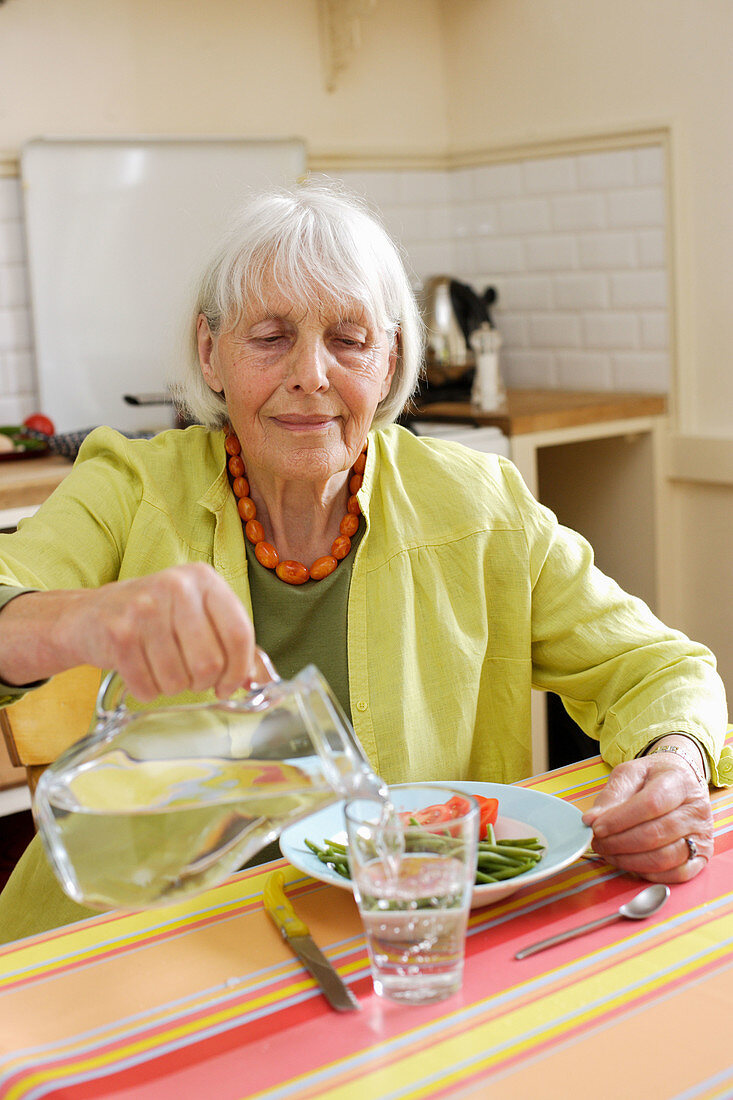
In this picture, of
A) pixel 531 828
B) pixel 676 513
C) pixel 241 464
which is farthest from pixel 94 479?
pixel 676 513

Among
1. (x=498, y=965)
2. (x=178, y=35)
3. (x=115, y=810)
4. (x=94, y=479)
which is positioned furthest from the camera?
(x=178, y=35)

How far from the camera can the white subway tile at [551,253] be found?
314cm

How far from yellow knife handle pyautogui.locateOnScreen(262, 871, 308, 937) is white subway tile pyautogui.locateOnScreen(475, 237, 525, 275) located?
8.56 ft

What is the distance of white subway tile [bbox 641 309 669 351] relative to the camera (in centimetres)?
294

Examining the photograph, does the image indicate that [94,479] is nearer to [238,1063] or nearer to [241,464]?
[241,464]

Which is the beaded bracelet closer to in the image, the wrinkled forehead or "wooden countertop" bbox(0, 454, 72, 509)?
the wrinkled forehead

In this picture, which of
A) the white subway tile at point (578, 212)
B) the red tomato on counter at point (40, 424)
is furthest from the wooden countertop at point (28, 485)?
the white subway tile at point (578, 212)

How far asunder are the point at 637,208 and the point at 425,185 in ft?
2.41

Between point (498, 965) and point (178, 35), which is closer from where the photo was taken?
point (498, 965)

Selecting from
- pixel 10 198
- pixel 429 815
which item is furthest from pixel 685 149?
pixel 429 815

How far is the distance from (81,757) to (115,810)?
5 cm

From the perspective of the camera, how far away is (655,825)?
951mm

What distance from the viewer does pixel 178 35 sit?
298 centimetres

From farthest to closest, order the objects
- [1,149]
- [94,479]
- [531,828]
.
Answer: [1,149], [94,479], [531,828]
